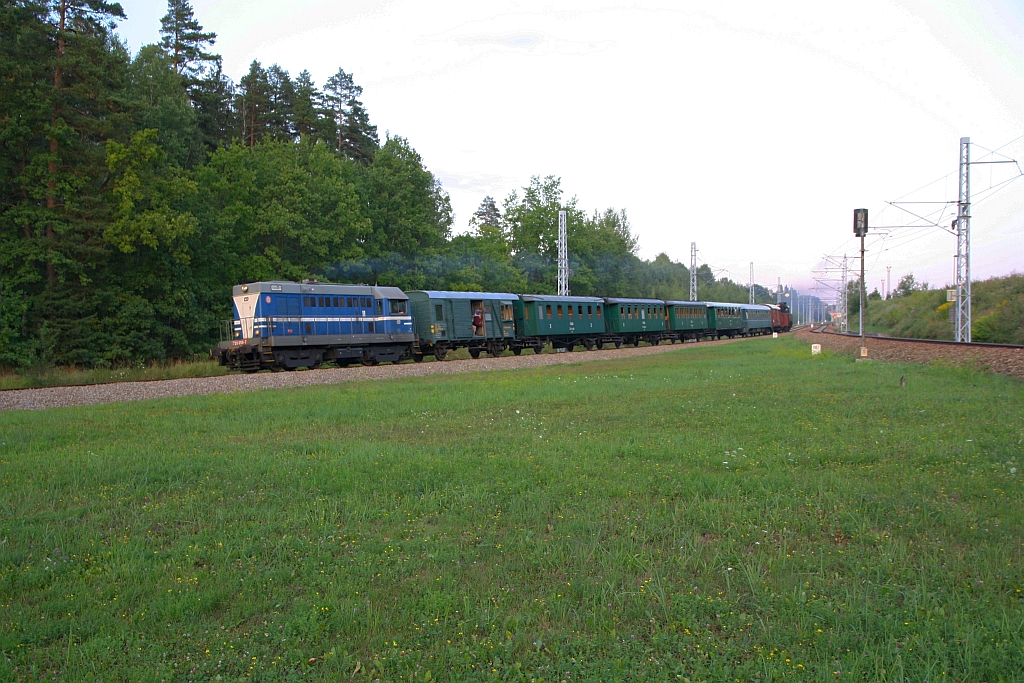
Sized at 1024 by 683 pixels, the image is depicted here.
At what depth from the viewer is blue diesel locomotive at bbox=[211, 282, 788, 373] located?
81.8ft

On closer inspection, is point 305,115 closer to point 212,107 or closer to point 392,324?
point 212,107

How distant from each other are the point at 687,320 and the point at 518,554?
51.8 meters

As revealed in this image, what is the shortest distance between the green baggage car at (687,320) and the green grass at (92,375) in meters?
34.9

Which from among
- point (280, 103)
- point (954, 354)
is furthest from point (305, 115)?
point (954, 354)

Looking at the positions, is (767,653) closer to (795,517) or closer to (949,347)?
(795,517)

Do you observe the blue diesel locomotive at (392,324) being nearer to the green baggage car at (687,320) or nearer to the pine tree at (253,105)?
the green baggage car at (687,320)

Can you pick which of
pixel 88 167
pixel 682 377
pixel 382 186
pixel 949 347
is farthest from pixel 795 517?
pixel 382 186

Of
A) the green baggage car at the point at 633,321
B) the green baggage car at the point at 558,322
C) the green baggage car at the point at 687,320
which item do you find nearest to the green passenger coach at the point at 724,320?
the green baggage car at the point at 687,320

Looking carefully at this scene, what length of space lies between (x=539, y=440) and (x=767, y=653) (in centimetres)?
610

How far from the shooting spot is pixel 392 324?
29.8 metres

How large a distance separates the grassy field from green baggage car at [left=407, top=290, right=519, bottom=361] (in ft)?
69.1

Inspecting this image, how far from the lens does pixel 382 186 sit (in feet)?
169

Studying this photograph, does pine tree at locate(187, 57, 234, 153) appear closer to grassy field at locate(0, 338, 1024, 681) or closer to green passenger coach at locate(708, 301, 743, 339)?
green passenger coach at locate(708, 301, 743, 339)

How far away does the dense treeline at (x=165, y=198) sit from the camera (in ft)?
94.4
